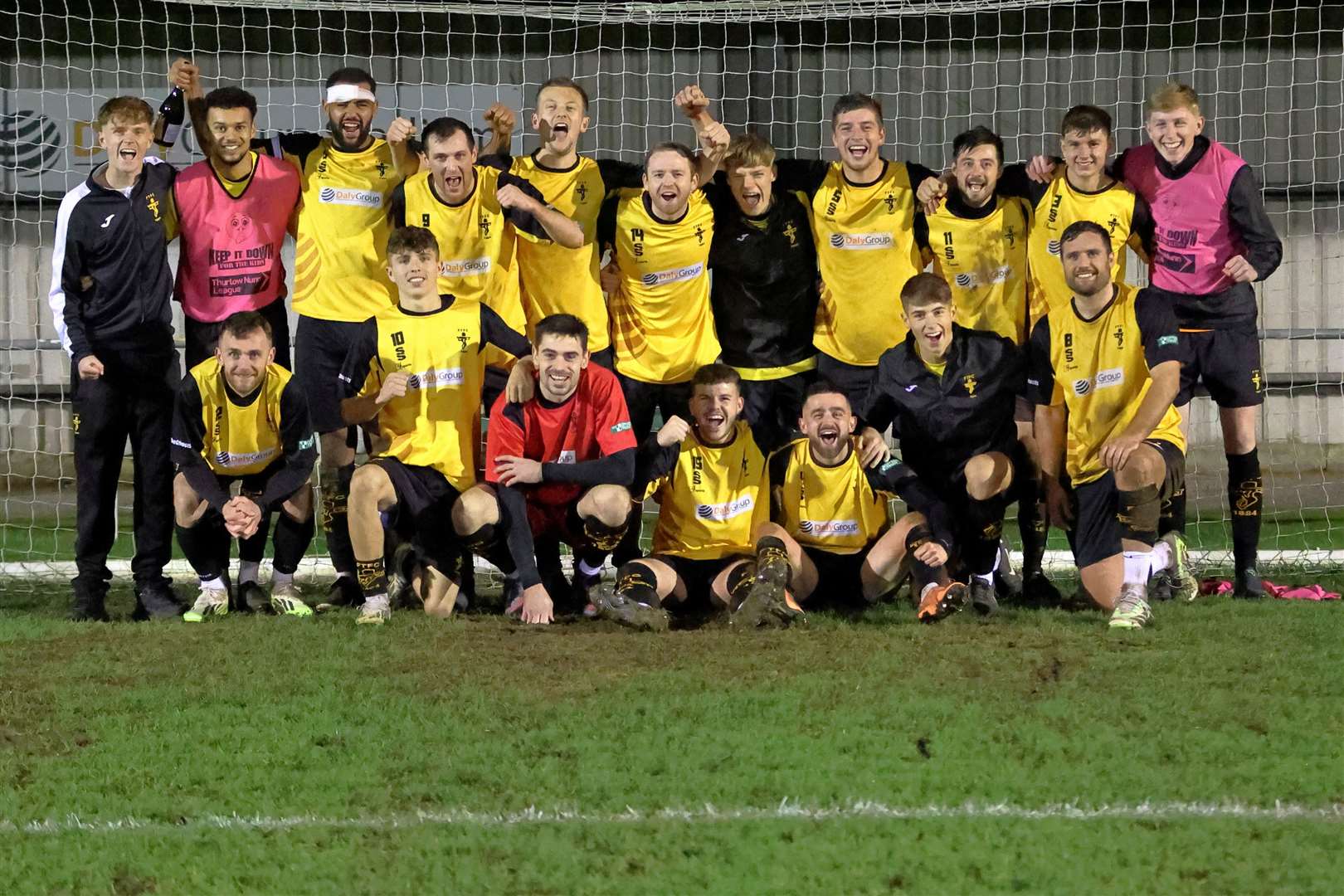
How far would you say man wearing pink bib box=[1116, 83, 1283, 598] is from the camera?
5.75 m

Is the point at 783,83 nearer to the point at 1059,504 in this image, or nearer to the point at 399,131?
the point at 399,131

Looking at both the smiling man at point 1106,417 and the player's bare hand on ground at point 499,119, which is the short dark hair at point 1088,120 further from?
the player's bare hand on ground at point 499,119

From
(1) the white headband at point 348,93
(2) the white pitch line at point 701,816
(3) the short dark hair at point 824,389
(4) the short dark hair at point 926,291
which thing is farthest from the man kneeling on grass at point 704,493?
(2) the white pitch line at point 701,816

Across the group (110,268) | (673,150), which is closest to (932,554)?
(673,150)

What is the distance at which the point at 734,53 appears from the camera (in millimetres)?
10852

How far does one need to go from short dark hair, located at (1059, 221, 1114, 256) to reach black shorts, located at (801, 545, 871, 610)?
128cm

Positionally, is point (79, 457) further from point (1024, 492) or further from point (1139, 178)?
point (1139, 178)

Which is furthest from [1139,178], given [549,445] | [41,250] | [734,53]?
[41,250]

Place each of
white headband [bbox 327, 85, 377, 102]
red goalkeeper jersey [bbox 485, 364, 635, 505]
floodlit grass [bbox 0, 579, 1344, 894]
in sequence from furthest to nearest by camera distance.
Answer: white headband [bbox 327, 85, 377, 102] → red goalkeeper jersey [bbox 485, 364, 635, 505] → floodlit grass [bbox 0, 579, 1344, 894]

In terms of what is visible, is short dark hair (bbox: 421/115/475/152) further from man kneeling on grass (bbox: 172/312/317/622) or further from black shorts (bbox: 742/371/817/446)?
black shorts (bbox: 742/371/817/446)

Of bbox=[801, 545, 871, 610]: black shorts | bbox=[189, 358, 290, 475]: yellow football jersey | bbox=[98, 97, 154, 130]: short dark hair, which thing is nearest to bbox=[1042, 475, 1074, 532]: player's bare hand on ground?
bbox=[801, 545, 871, 610]: black shorts

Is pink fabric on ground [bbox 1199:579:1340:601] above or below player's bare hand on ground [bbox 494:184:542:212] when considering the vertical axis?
below

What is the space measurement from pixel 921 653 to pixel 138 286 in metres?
3.15

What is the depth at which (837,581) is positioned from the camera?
5.49 m
